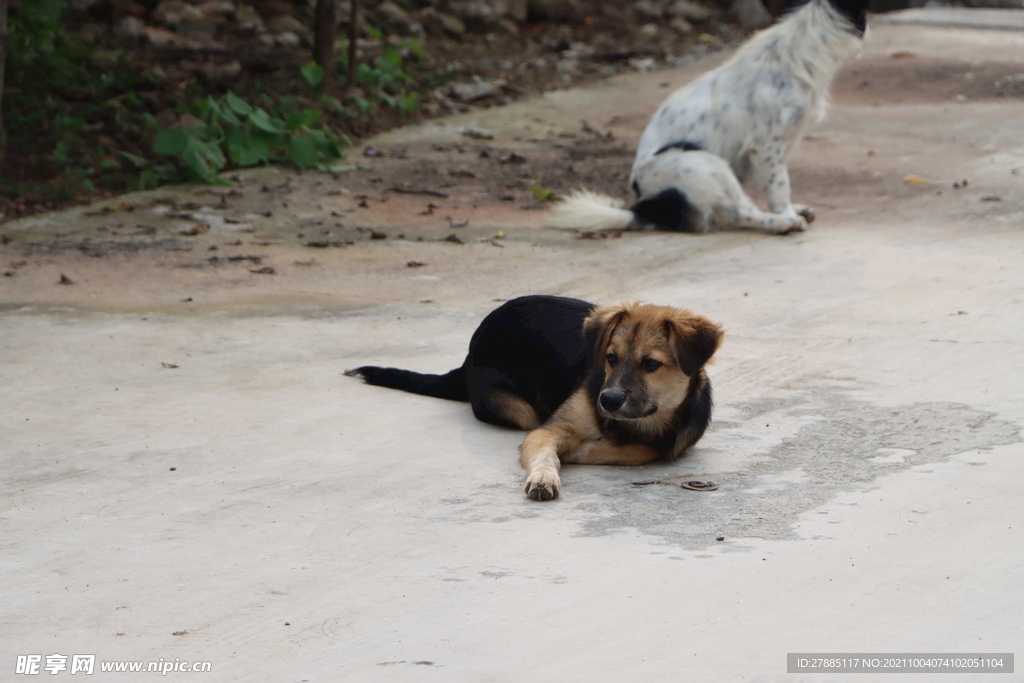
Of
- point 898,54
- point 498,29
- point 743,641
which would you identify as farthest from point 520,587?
point 498,29

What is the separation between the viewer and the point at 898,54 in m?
14.1

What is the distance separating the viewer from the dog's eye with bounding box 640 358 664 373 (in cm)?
403

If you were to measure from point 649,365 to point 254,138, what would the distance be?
6762mm

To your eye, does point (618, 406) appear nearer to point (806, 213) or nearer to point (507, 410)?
point (507, 410)

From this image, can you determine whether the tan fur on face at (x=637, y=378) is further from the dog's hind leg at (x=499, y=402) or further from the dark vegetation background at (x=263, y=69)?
the dark vegetation background at (x=263, y=69)

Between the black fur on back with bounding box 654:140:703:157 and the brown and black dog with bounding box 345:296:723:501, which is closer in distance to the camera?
the brown and black dog with bounding box 345:296:723:501

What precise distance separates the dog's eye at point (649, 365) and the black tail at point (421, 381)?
102cm

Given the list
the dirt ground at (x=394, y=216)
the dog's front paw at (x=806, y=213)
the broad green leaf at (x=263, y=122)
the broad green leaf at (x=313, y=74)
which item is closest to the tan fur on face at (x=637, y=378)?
the dirt ground at (x=394, y=216)

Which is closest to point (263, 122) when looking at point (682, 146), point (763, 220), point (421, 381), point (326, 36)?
point (326, 36)

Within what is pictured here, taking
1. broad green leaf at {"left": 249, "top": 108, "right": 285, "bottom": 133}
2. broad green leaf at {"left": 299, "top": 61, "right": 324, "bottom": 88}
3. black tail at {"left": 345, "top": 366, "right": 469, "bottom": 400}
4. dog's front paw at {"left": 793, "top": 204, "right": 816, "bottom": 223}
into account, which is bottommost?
black tail at {"left": 345, "top": 366, "right": 469, "bottom": 400}

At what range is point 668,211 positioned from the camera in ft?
26.8

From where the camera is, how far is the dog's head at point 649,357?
395 cm

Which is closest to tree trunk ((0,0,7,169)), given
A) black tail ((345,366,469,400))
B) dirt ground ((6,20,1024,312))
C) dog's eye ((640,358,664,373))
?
dirt ground ((6,20,1024,312))

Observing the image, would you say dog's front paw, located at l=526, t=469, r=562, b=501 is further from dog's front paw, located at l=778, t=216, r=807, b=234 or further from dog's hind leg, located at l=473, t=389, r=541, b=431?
dog's front paw, located at l=778, t=216, r=807, b=234
